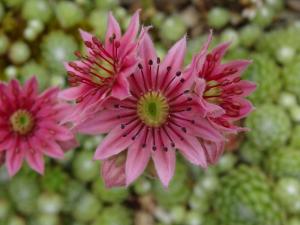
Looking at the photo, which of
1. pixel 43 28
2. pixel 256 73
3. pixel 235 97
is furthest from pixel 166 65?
pixel 43 28

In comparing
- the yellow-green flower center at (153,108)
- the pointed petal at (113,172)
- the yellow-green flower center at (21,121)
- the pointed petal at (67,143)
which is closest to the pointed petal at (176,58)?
the yellow-green flower center at (153,108)

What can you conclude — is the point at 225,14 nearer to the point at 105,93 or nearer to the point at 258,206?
the point at 258,206

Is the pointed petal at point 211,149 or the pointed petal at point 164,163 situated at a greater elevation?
the pointed petal at point 211,149

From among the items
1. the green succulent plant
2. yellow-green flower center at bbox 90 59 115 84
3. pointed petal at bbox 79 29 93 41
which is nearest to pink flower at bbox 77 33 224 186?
yellow-green flower center at bbox 90 59 115 84

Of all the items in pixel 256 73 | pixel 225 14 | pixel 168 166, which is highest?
pixel 225 14

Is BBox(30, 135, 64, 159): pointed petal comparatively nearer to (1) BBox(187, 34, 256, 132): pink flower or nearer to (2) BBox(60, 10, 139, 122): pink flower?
(2) BBox(60, 10, 139, 122): pink flower

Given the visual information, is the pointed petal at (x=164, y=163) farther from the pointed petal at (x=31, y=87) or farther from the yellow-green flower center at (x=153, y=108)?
the pointed petal at (x=31, y=87)
